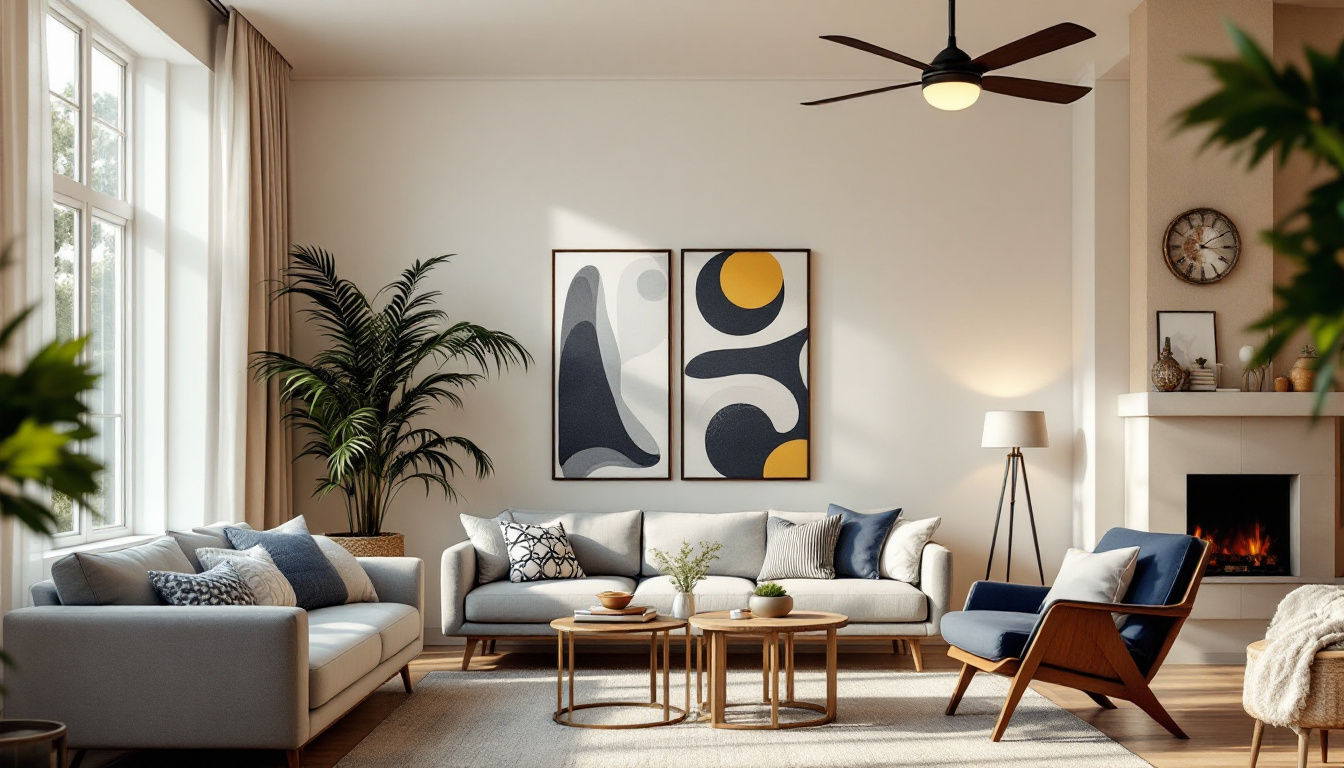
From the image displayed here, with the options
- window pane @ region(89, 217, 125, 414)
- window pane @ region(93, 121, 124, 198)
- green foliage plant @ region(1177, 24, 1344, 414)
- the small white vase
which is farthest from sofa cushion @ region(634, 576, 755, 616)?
green foliage plant @ region(1177, 24, 1344, 414)

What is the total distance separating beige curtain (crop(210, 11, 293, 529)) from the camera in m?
5.59

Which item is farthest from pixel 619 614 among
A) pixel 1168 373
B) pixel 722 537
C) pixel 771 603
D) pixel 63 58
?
pixel 63 58

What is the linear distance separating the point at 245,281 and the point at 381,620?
6.89 ft

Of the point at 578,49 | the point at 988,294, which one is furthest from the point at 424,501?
the point at 988,294

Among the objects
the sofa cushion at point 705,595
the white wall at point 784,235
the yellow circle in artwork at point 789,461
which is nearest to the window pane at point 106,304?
the white wall at point 784,235

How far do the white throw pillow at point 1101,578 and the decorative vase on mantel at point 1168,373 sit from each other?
150cm

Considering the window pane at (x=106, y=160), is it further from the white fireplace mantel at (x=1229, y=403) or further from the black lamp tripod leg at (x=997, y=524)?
the white fireplace mantel at (x=1229, y=403)

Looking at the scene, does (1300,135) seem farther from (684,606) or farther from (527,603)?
(527,603)

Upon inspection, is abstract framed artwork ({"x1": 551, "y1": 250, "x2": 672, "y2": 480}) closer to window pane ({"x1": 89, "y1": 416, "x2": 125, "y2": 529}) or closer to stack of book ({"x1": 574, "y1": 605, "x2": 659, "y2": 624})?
stack of book ({"x1": 574, "y1": 605, "x2": 659, "y2": 624})

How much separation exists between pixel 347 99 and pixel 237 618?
3944 mm

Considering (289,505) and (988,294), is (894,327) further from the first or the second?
(289,505)

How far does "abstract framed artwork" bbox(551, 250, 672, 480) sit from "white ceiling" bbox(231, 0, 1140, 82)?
1139mm

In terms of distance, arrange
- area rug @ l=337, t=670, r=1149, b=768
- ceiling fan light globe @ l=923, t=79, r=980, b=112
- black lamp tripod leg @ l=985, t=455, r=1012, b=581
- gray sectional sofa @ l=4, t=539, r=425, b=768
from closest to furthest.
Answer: gray sectional sofa @ l=4, t=539, r=425, b=768
ceiling fan light globe @ l=923, t=79, r=980, b=112
area rug @ l=337, t=670, r=1149, b=768
black lamp tripod leg @ l=985, t=455, r=1012, b=581

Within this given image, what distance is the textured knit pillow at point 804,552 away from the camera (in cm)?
586
